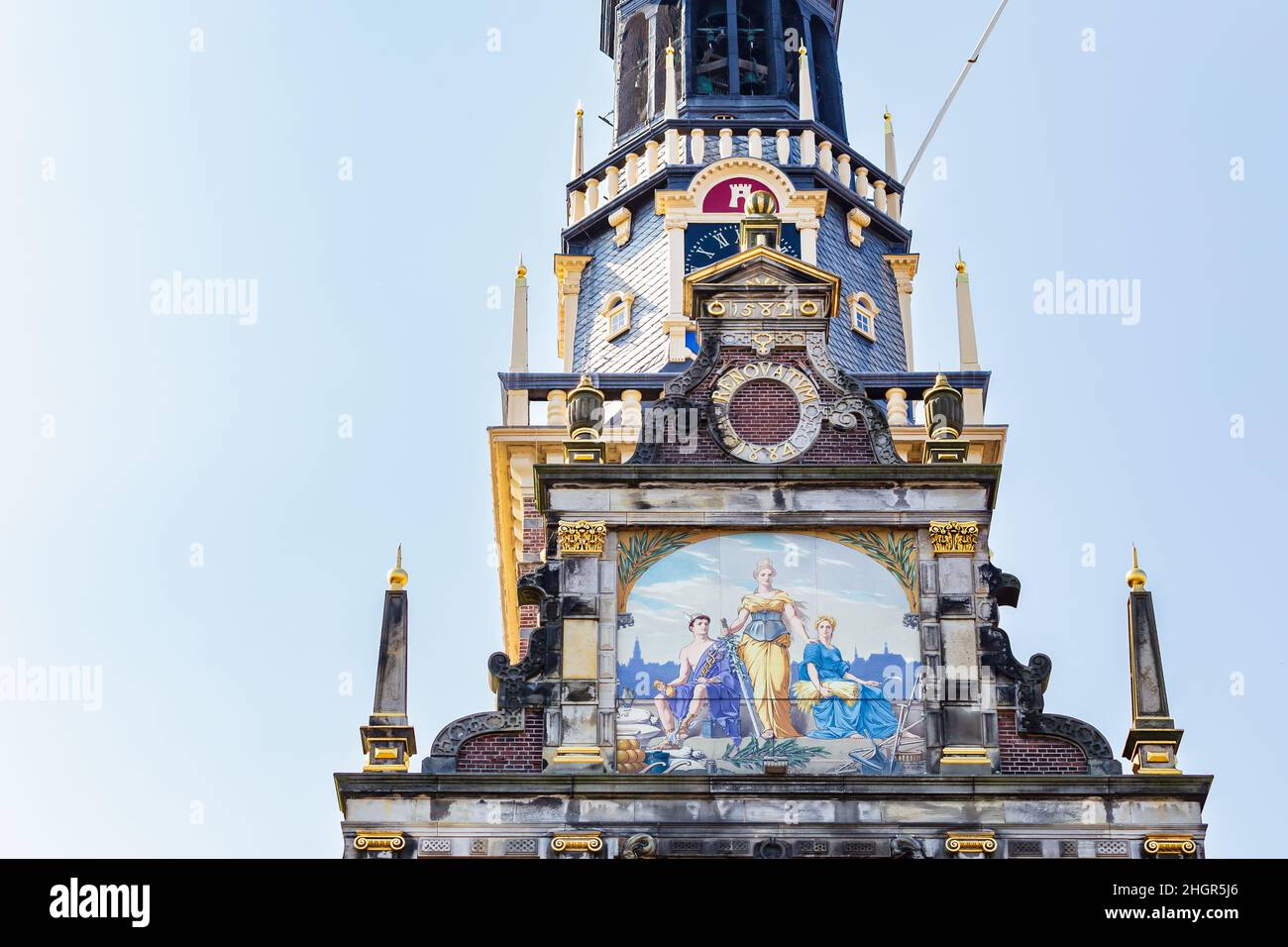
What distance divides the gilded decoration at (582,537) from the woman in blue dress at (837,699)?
263 cm

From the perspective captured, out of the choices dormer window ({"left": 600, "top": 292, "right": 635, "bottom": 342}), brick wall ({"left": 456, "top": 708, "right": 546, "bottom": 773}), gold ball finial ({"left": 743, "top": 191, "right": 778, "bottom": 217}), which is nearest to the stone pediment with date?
gold ball finial ({"left": 743, "top": 191, "right": 778, "bottom": 217})

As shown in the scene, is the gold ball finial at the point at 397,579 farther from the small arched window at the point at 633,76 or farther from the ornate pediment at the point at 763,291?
the small arched window at the point at 633,76

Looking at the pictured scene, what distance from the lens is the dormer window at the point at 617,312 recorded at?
42.8m

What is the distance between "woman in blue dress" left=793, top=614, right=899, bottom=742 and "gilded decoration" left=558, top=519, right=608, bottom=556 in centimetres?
263

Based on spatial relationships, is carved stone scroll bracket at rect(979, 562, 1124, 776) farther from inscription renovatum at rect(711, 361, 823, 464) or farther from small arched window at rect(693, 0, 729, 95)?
small arched window at rect(693, 0, 729, 95)

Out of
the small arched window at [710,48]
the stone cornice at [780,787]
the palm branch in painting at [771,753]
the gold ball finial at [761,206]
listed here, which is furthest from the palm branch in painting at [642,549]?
the small arched window at [710,48]

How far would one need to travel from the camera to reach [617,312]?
141ft

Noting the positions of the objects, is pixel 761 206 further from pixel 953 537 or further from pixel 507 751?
pixel 507 751

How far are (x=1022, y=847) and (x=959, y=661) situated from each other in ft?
7.84

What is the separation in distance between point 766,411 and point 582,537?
112 inches

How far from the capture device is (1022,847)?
27.8 meters

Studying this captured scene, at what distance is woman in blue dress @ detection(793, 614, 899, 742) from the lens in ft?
94.8

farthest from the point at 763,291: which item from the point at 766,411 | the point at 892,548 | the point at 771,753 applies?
the point at 771,753
